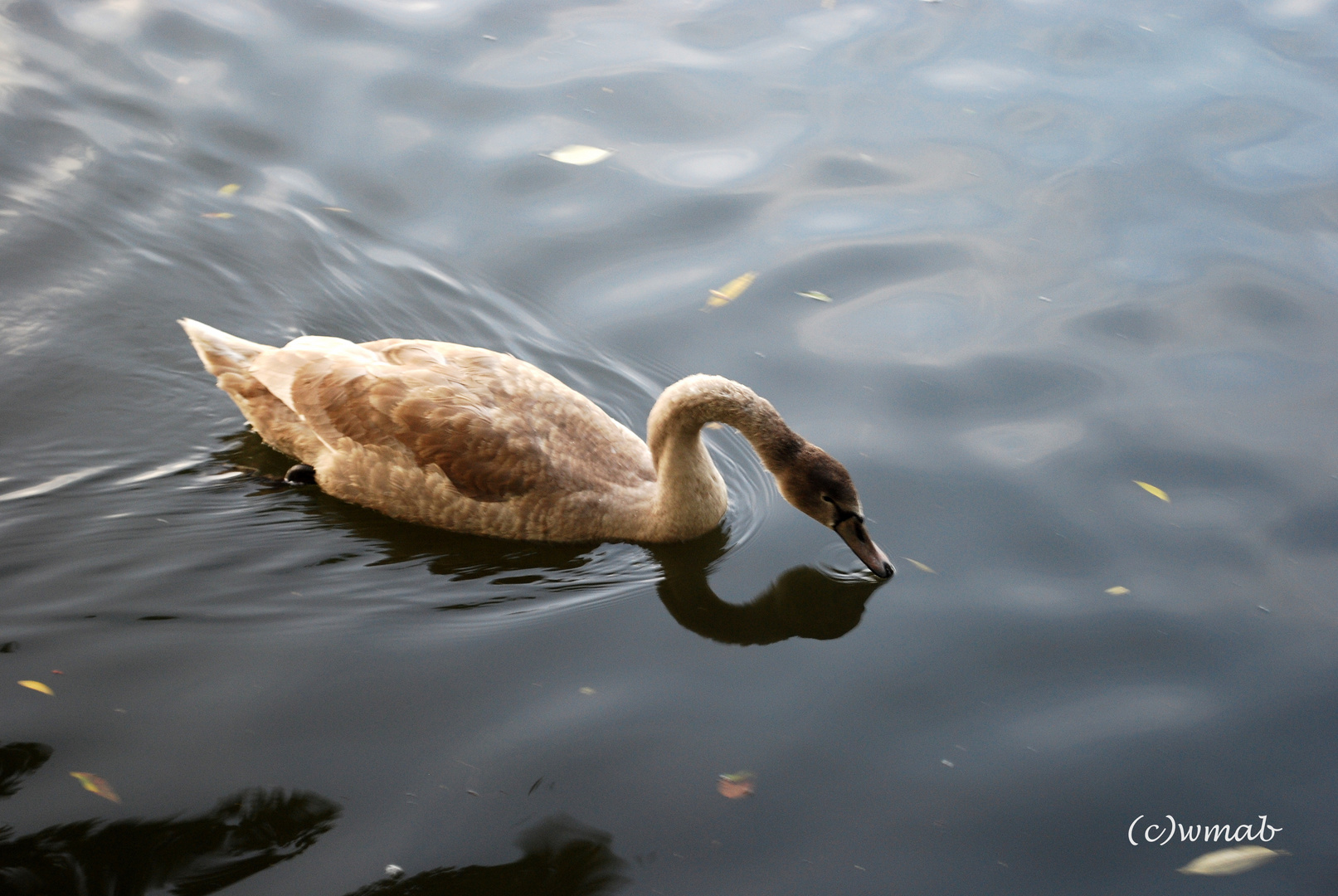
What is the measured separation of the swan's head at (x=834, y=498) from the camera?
19.6 feet

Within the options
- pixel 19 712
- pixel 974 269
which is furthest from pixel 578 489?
pixel 974 269

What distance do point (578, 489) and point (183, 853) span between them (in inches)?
106

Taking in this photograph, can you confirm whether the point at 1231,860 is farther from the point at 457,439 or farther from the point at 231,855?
the point at 457,439

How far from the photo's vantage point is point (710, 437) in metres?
7.45

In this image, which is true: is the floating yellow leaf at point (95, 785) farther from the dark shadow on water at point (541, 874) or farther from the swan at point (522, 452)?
the swan at point (522, 452)

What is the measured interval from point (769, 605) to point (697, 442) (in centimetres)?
97

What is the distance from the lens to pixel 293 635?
553 cm

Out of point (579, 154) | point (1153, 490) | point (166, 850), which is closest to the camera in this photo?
point (166, 850)

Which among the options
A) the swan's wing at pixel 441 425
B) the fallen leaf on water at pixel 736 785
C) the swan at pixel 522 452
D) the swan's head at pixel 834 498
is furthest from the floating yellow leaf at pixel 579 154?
the fallen leaf on water at pixel 736 785

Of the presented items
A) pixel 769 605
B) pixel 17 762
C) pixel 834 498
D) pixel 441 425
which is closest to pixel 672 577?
pixel 769 605

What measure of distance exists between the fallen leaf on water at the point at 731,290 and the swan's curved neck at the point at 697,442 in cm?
196

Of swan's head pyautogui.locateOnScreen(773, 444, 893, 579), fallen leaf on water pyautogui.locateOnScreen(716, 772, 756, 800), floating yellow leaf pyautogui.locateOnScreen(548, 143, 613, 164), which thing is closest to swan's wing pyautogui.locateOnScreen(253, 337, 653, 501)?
swan's head pyautogui.locateOnScreen(773, 444, 893, 579)

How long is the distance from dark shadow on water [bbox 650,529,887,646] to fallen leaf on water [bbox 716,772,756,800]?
912 millimetres

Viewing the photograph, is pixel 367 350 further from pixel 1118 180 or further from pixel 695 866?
pixel 1118 180
